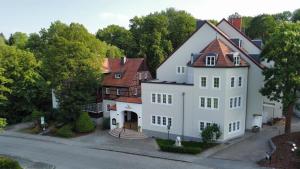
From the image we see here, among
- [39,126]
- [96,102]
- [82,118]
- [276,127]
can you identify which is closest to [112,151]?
[82,118]

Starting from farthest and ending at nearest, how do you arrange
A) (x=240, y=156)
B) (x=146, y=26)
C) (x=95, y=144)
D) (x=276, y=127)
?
(x=146, y=26), (x=276, y=127), (x=95, y=144), (x=240, y=156)

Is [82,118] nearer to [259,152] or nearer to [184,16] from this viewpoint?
[259,152]

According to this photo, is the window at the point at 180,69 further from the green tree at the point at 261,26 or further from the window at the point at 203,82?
the green tree at the point at 261,26

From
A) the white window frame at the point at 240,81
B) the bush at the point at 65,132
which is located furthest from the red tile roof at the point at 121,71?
the white window frame at the point at 240,81

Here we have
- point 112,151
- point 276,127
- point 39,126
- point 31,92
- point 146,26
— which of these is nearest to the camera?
point 112,151

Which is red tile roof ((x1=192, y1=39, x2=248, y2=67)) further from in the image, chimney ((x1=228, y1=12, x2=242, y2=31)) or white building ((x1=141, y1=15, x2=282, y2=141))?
chimney ((x1=228, y1=12, x2=242, y2=31))

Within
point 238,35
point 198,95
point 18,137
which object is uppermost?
point 238,35

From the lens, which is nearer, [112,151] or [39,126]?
[112,151]
